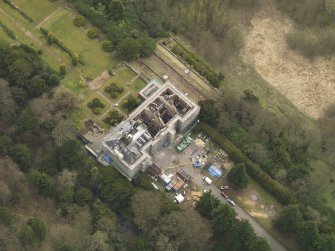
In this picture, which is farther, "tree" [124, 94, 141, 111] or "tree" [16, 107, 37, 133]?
"tree" [124, 94, 141, 111]

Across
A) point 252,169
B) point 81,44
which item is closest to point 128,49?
point 81,44

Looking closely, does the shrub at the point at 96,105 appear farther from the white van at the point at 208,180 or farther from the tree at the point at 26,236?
the tree at the point at 26,236

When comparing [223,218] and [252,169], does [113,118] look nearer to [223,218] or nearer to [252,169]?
[252,169]

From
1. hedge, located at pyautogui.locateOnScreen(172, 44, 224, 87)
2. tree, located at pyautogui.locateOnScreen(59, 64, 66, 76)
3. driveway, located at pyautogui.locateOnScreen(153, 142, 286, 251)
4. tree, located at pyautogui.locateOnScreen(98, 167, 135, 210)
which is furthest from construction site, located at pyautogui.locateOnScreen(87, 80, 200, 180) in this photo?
tree, located at pyautogui.locateOnScreen(59, 64, 66, 76)

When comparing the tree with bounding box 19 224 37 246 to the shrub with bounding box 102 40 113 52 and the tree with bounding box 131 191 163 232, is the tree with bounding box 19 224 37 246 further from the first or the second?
the shrub with bounding box 102 40 113 52

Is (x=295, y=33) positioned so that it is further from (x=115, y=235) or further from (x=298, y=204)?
(x=115, y=235)

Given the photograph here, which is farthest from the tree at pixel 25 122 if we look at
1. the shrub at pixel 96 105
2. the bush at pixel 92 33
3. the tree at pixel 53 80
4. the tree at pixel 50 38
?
the bush at pixel 92 33

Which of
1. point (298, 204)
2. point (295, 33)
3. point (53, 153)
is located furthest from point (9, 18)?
point (298, 204)
